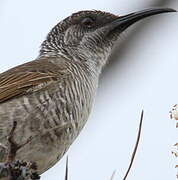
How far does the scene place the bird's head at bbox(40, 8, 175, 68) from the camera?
16.3 feet

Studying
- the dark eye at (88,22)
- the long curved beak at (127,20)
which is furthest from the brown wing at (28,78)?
the long curved beak at (127,20)

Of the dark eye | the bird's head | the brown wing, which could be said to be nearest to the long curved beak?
the bird's head

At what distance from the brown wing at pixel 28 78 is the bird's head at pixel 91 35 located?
1.13 feet

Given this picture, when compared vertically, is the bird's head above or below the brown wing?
above

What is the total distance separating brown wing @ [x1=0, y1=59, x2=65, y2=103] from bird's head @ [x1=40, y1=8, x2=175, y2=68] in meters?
0.35

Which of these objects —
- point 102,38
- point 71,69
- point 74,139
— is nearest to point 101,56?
point 102,38

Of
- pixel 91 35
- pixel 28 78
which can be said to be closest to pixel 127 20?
pixel 91 35

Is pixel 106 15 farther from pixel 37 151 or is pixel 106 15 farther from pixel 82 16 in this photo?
pixel 37 151

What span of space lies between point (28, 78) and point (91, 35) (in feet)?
2.88

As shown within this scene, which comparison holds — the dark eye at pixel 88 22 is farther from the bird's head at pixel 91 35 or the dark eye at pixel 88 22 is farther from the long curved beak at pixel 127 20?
the long curved beak at pixel 127 20

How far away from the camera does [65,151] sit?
4086 millimetres

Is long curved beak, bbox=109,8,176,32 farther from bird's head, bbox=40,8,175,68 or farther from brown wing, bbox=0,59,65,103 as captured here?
brown wing, bbox=0,59,65,103

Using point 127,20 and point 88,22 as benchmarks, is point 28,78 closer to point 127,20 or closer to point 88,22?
point 88,22

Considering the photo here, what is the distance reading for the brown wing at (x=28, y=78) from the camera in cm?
422
